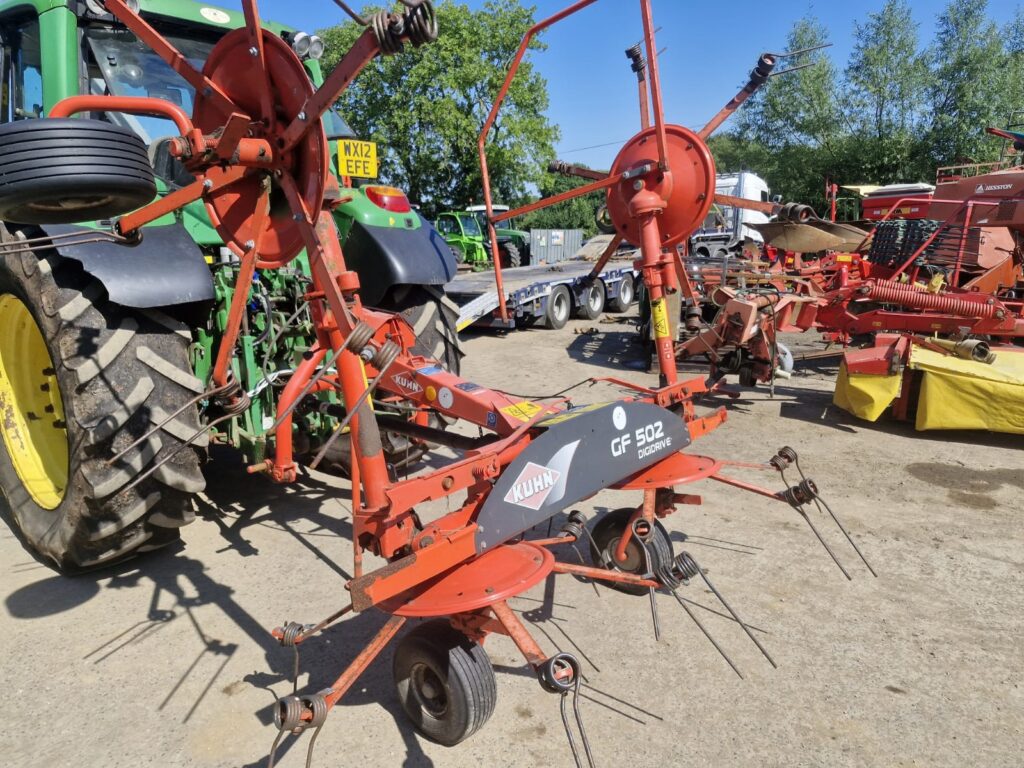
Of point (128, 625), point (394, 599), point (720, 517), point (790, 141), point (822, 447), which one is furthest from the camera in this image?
point (790, 141)

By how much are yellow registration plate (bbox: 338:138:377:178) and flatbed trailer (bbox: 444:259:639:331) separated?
4.98 meters

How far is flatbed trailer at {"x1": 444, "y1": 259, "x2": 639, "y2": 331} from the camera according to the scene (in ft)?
29.1

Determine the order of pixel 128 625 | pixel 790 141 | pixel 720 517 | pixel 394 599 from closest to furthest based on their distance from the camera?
pixel 394 599
pixel 128 625
pixel 720 517
pixel 790 141

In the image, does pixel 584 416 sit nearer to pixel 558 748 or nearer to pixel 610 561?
pixel 610 561

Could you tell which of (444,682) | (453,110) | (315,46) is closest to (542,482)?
(444,682)

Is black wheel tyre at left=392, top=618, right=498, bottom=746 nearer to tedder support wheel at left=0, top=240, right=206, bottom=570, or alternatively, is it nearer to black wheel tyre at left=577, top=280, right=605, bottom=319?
tedder support wheel at left=0, top=240, right=206, bottom=570

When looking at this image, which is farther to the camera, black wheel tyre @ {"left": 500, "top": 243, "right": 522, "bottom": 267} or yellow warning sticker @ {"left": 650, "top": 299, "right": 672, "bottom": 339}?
black wheel tyre @ {"left": 500, "top": 243, "right": 522, "bottom": 267}

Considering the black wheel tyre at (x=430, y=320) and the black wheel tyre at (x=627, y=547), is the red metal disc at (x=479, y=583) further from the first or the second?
the black wheel tyre at (x=430, y=320)

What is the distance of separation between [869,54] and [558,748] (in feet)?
95.8

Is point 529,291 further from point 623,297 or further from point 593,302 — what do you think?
point 623,297

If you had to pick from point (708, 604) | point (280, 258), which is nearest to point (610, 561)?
point (708, 604)

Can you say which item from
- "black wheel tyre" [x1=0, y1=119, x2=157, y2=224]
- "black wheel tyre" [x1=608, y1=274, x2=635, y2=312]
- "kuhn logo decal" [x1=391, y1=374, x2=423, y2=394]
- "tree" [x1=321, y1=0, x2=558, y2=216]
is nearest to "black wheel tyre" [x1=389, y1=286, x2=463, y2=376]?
"kuhn logo decal" [x1=391, y1=374, x2=423, y2=394]

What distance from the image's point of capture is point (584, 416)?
2434 millimetres

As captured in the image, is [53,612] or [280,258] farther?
[53,612]
